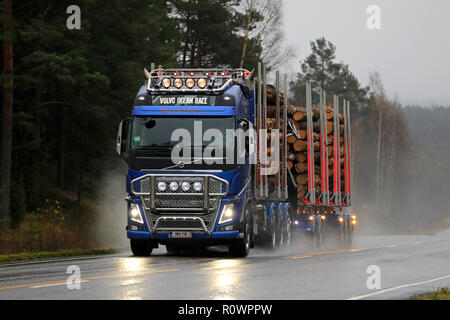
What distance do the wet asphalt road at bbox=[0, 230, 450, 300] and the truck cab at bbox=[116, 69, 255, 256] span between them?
0.76 m

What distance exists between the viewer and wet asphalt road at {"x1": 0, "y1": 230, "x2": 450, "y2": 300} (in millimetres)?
12016

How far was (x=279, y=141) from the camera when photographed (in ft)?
81.5

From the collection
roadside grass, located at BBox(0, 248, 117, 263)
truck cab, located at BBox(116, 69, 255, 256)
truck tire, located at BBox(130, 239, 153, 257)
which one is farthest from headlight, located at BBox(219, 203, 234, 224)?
roadside grass, located at BBox(0, 248, 117, 263)

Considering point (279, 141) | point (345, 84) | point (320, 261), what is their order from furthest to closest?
point (345, 84)
point (279, 141)
point (320, 261)

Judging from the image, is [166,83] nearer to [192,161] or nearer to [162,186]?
[192,161]

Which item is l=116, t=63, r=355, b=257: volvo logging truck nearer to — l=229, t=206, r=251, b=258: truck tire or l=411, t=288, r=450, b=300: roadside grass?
l=229, t=206, r=251, b=258: truck tire

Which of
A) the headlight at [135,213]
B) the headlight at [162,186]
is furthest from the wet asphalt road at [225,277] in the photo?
the headlight at [162,186]

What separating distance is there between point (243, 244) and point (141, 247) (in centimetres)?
243

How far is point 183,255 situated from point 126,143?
3346 mm

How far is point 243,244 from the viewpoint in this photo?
20125 mm

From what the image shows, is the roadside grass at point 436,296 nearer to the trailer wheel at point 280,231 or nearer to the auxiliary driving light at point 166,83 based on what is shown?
the auxiliary driving light at point 166,83

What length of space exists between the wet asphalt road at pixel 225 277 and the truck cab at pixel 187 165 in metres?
0.76
